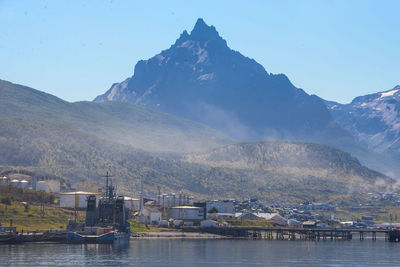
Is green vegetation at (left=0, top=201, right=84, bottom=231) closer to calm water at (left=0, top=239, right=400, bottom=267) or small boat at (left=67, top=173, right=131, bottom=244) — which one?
small boat at (left=67, top=173, right=131, bottom=244)

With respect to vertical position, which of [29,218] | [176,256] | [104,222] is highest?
[29,218]

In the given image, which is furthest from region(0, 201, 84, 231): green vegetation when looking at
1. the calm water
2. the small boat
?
the calm water

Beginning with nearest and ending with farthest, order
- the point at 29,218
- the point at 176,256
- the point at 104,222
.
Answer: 1. the point at 176,256
2. the point at 104,222
3. the point at 29,218

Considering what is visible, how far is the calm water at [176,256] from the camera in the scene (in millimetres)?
124312

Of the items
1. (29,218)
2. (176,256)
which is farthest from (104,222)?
(176,256)

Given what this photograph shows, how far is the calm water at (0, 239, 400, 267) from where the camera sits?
4894 inches

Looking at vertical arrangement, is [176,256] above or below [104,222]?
below

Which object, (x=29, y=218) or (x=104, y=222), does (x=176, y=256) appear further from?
(x=29, y=218)

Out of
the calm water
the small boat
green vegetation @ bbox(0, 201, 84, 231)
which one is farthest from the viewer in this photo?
green vegetation @ bbox(0, 201, 84, 231)

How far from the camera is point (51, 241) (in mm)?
162250

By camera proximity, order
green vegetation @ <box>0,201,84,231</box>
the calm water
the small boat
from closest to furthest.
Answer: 1. the calm water
2. the small boat
3. green vegetation @ <box>0,201,84,231</box>

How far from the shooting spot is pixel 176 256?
139m

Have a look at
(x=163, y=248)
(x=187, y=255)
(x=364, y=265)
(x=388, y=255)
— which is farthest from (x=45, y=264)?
(x=388, y=255)

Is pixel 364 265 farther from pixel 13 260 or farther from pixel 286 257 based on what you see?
pixel 13 260
